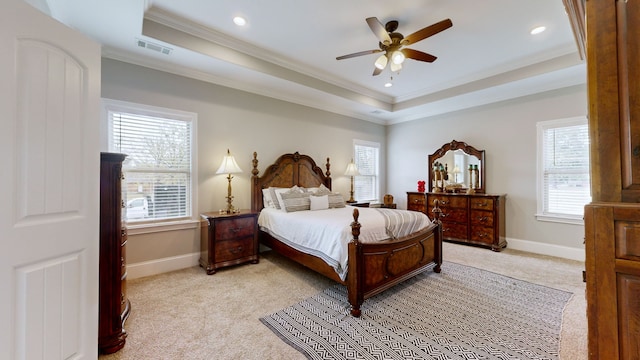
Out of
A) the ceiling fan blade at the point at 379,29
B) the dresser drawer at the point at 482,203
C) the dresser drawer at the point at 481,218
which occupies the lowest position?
the dresser drawer at the point at 481,218

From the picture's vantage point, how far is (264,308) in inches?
98.5

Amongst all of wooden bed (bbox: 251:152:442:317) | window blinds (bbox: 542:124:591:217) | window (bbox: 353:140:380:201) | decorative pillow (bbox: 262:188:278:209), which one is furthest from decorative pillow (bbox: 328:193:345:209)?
window blinds (bbox: 542:124:591:217)

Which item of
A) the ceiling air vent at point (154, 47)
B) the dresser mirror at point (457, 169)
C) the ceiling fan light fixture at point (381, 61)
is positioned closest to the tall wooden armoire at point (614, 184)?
the ceiling fan light fixture at point (381, 61)

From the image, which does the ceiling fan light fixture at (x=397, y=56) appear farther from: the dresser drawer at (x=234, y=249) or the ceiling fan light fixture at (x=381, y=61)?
the dresser drawer at (x=234, y=249)

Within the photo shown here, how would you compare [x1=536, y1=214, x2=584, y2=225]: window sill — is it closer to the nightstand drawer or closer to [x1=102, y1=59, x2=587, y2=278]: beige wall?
[x1=102, y1=59, x2=587, y2=278]: beige wall

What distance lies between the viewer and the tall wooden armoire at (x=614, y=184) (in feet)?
2.64

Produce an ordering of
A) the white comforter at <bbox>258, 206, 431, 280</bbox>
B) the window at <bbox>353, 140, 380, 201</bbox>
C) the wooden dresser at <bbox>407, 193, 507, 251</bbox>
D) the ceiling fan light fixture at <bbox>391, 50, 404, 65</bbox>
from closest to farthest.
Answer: the white comforter at <bbox>258, 206, 431, 280</bbox>, the ceiling fan light fixture at <bbox>391, 50, 404, 65</bbox>, the wooden dresser at <bbox>407, 193, 507, 251</bbox>, the window at <bbox>353, 140, 380, 201</bbox>

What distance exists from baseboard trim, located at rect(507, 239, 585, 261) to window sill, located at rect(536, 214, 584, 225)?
401mm

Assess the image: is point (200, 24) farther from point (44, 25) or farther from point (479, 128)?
point (479, 128)

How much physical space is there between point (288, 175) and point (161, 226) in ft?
6.83

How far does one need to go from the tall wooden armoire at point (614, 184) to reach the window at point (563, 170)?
423cm

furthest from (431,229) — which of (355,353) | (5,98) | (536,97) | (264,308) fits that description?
(5,98)

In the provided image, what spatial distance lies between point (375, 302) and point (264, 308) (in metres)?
1.10

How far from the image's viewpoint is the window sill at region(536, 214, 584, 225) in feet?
13.0
